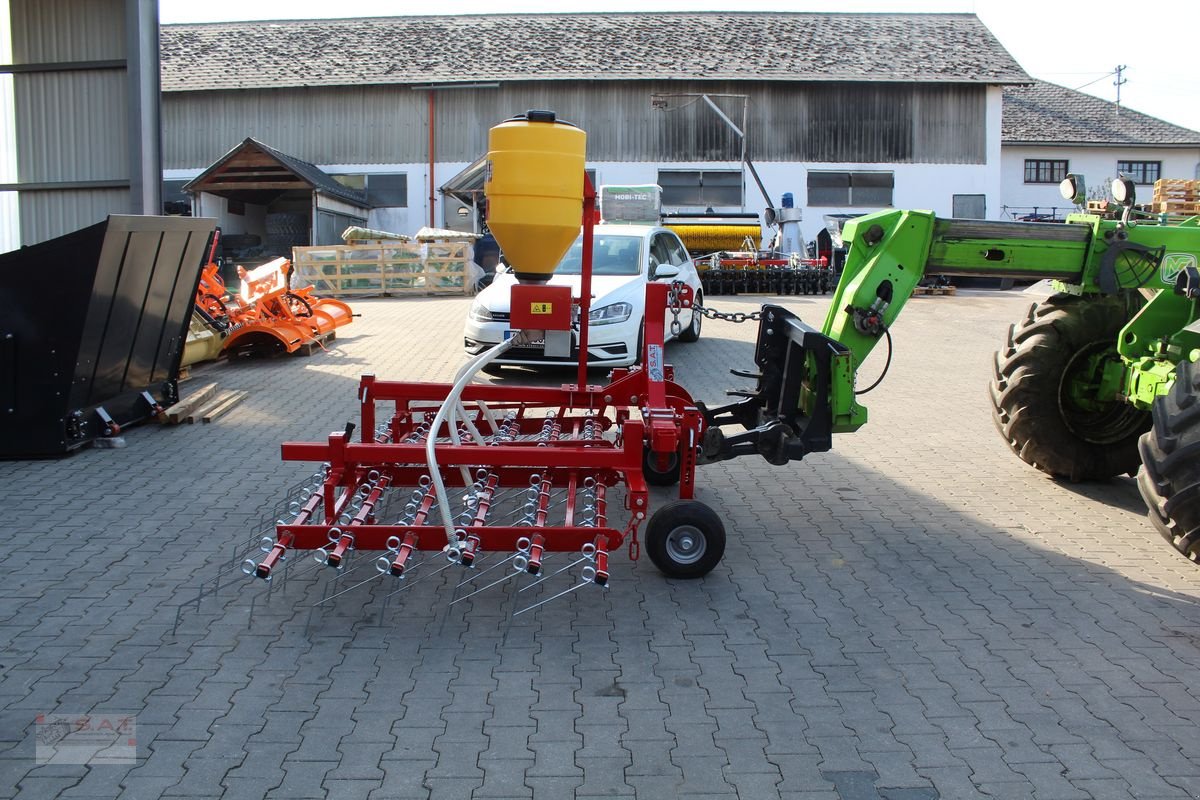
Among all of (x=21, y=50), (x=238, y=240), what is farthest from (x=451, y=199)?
(x=21, y=50)

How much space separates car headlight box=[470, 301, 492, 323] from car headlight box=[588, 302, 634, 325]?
1.11 m

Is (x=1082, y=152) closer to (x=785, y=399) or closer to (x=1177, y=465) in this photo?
(x=785, y=399)

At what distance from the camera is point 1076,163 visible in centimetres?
4475

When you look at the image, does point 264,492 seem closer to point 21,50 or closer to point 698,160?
point 21,50

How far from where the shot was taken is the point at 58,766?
12.5ft

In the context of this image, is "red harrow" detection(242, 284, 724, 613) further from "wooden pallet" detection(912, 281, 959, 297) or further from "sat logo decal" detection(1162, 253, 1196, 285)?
"wooden pallet" detection(912, 281, 959, 297)

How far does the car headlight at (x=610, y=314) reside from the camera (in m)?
11.7

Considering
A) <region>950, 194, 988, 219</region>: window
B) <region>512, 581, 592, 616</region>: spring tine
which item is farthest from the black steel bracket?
<region>950, 194, 988, 219</region>: window

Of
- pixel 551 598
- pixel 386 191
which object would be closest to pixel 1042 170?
pixel 386 191

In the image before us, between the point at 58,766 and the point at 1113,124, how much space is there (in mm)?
49136

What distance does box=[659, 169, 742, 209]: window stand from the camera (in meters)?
36.0

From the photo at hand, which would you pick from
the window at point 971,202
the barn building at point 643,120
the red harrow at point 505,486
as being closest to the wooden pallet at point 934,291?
the barn building at point 643,120

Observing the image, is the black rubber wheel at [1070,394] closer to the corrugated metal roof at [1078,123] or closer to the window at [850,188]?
the window at [850,188]

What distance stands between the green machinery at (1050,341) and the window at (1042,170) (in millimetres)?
40078
